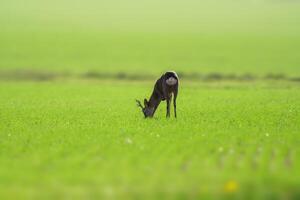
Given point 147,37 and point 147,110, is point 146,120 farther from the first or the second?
point 147,37

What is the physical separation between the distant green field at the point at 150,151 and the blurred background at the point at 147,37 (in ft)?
100.0

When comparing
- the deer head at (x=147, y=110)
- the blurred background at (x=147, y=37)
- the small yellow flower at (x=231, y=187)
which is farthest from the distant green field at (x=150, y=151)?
the blurred background at (x=147, y=37)

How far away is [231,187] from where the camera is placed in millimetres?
13422

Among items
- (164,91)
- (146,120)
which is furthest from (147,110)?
(146,120)

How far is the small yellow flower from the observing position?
13312 mm

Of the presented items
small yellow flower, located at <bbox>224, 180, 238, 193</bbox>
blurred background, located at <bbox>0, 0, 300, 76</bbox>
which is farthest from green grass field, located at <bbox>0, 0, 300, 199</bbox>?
blurred background, located at <bbox>0, 0, 300, 76</bbox>

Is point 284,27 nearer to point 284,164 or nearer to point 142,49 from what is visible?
point 142,49

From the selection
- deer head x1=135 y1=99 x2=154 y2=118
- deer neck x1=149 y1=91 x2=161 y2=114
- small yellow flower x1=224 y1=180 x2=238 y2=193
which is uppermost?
deer neck x1=149 y1=91 x2=161 y2=114

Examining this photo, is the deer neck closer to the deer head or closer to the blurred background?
the deer head

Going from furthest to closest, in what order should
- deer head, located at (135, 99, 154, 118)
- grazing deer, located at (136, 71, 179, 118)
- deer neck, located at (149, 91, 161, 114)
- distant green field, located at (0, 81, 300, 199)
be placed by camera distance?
deer neck, located at (149, 91, 161, 114), deer head, located at (135, 99, 154, 118), grazing deer, located at (136, 71, 179, 118), distant green field, located at (0, 81, 300, 199)

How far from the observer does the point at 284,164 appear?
15.6 metres

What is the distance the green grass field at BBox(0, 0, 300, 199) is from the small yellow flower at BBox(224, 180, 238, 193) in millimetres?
31

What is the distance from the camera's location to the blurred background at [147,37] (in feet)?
216

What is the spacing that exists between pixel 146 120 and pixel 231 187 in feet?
40.1
